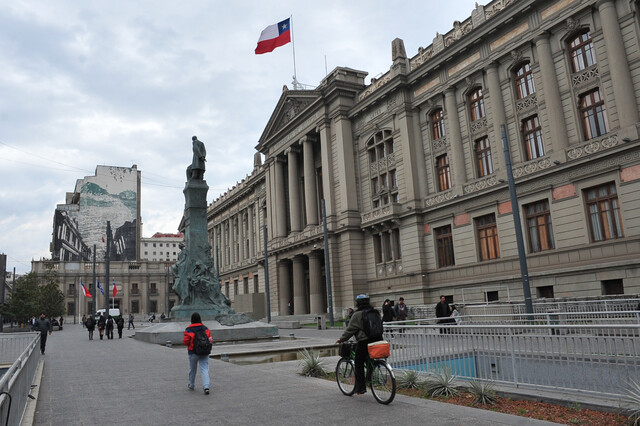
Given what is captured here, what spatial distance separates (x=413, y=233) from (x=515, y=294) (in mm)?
9631

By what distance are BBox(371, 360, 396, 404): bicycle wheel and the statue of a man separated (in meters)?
20.3

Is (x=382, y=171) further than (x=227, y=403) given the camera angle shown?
Yes

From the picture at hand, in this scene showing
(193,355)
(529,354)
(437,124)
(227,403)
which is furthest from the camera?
(437,124)

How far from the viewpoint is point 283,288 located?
173 feet

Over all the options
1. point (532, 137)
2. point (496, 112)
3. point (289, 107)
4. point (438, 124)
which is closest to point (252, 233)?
point (289, 107)

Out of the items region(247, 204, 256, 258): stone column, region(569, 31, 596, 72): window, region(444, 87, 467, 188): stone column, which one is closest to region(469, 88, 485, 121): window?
region(444, 87, 467, 188): stone column

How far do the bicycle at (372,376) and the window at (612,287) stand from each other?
20391mm

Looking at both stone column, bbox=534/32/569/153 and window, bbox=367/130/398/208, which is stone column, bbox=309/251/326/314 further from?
stone column, bbox=534/32/569/153

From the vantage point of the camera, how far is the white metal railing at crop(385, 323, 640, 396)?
23.4 feet

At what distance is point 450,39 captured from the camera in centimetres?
3516

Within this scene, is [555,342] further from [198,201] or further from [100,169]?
[100,169]

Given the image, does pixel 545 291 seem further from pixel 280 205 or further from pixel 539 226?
pixel 280 205

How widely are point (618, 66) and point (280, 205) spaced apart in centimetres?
3558

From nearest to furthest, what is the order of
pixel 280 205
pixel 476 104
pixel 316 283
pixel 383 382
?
pixel 383 382 < pixel 476 104 < pixel 316 283 < pixel 280 205
